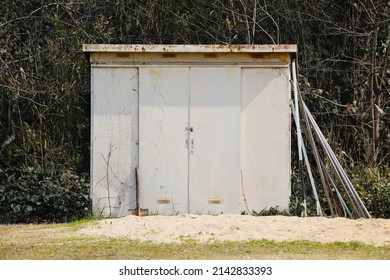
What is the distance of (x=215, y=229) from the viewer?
40.6 feet

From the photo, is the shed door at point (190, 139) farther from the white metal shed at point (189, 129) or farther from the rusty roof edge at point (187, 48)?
the rusty roof edge at point (187, 48)

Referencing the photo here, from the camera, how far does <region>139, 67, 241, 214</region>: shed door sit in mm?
14398

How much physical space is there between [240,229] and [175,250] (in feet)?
4.91

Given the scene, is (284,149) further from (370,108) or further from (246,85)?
(370,108)

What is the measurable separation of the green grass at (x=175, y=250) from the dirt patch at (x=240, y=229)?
0.23 meters

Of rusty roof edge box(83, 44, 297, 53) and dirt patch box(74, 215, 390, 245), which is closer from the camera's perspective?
dirt patch box(74, 215, 390, 245)

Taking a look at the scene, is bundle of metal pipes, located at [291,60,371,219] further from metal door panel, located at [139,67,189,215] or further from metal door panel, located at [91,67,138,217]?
metal door panel, located at [91,67,138,217]

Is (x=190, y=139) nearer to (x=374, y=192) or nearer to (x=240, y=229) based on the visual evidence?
(x=240, y=229)

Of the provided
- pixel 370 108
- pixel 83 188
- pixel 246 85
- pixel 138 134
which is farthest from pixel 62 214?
pixel 370 108

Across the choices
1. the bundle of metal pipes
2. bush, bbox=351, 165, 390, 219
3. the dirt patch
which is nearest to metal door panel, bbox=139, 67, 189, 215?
the dirt patch

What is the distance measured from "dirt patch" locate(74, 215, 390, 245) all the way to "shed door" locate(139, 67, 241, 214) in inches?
39.4

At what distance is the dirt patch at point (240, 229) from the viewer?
11977mm
